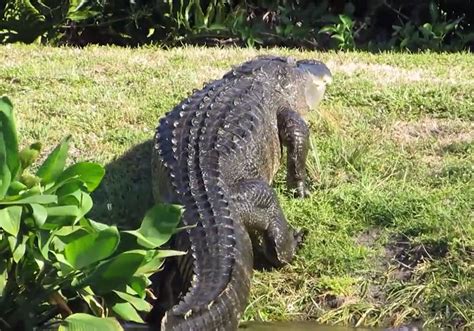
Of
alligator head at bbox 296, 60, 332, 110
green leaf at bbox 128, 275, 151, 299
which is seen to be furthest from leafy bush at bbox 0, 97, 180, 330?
alligator head at bbox 296, 60, 332, 110

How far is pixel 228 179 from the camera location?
504 centimetres

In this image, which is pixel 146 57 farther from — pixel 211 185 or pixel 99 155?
pixel 211 185

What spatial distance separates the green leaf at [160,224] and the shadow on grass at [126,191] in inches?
69.7

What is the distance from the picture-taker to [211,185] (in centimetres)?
481

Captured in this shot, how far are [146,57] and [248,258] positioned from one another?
4.23 meters

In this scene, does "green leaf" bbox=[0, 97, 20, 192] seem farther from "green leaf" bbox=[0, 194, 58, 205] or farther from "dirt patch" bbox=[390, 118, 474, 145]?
"dirt patch" bbox=[390, 118, 474, 145]

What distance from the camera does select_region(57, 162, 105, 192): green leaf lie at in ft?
11.5

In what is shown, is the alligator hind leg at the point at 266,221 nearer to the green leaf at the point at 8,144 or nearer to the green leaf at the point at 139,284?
the green leaf at the point at 139,284

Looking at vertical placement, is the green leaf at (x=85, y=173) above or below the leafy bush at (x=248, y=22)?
above

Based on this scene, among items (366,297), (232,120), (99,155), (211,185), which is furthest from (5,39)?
(366,297)

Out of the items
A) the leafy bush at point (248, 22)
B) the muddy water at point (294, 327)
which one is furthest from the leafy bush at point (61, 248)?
the leafy bush at point (248, 22)

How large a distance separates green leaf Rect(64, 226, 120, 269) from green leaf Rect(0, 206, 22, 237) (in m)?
0.22

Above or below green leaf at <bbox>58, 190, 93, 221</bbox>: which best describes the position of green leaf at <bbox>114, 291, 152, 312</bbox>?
below

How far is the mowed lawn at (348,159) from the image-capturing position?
4.72m
